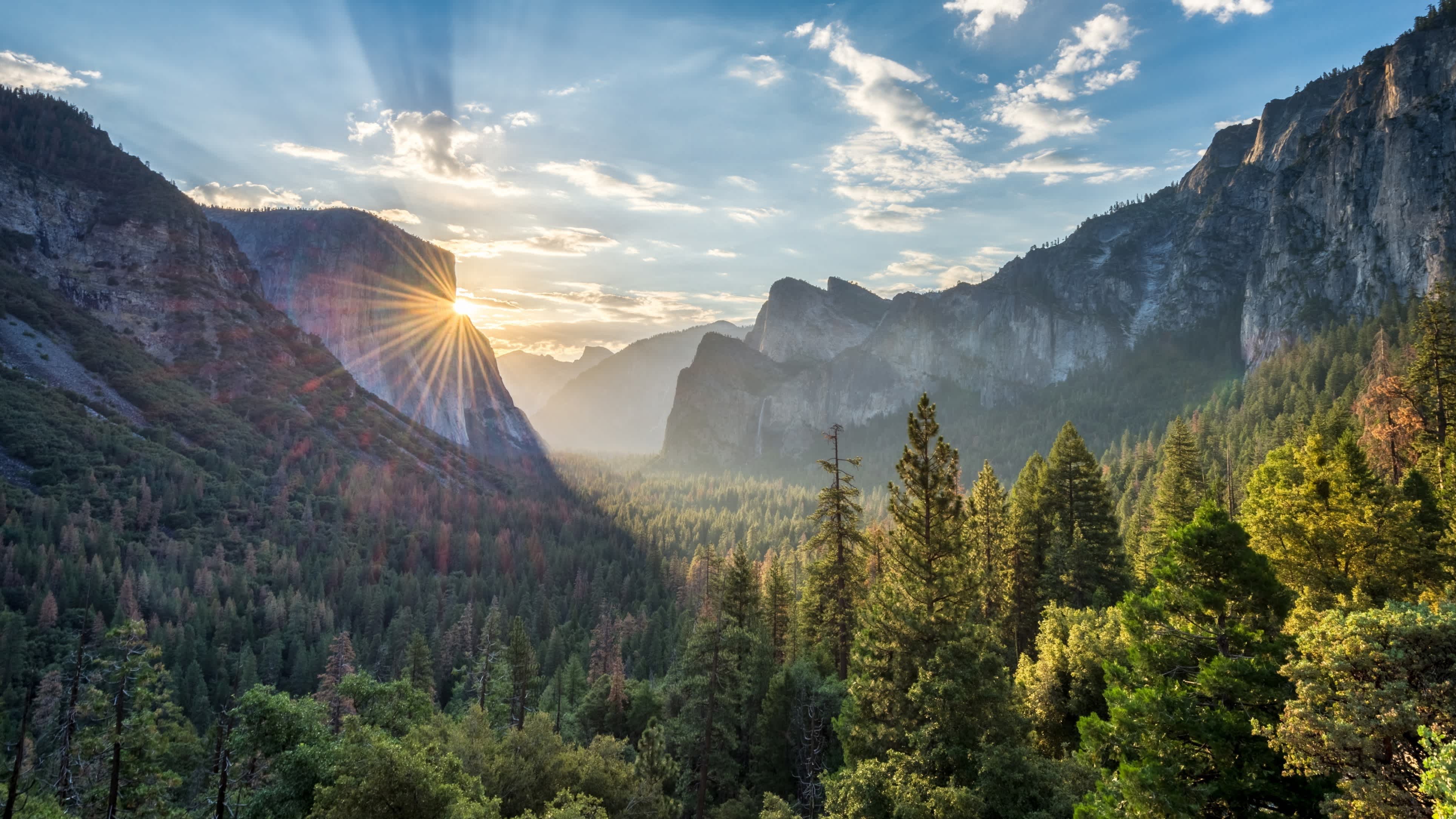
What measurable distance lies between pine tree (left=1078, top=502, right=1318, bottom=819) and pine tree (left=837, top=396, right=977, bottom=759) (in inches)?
212

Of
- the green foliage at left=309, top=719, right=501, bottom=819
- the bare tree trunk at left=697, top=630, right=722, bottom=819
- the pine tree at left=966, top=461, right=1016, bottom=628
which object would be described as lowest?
the bare tree trunk at left=697, top=630, right=722, bottom=819

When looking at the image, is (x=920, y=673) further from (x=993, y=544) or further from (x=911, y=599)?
(x=993, y=544)

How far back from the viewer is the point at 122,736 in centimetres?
2166

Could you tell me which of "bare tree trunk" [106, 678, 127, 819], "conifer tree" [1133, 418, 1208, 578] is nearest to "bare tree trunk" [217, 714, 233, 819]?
"bare tree trunk" [106, 678, 127, 819]

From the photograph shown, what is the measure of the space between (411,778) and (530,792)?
11.3 metres

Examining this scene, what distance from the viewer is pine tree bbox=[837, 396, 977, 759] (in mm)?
20094

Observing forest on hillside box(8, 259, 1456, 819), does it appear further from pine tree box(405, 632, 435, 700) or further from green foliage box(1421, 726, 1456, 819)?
pine tree box(405, 632, 435, 700)

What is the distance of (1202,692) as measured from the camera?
13227mm

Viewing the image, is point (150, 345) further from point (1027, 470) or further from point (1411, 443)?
point (1411, 443)

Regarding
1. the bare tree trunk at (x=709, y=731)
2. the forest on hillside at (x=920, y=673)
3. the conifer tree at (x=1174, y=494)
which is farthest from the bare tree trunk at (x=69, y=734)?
the conifer tree at (x=1174, y=494)

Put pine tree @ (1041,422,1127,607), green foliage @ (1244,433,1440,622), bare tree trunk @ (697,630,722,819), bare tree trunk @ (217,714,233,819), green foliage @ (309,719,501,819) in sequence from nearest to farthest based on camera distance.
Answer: green foliage @ (309,719,501,819) < green foliage @ (1244,433,1440,622) < bare tree trunk @ (217,714,233,819) < bare tree trunk @ (697,630,722,819) < pine tree @ (1041,422,1127,607)

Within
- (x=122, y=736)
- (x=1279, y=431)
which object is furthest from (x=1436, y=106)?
(x=122, y=736)

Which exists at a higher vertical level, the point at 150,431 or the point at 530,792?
the point at 150,431

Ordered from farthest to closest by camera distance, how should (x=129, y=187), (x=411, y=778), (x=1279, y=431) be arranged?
1. (x=129, y=187)
2. (x=1279, y=431)
3. (x=411, y=778)
